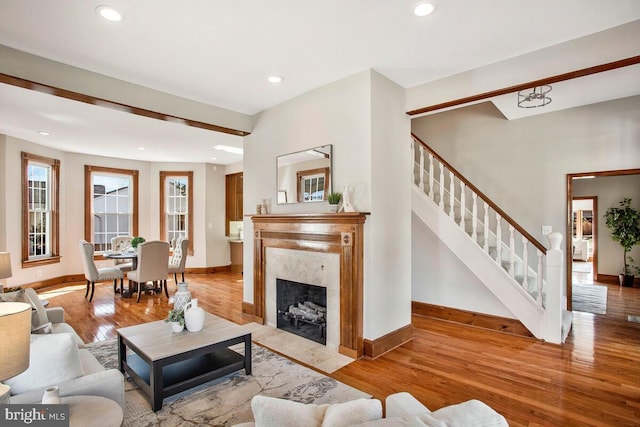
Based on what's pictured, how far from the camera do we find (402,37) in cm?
278

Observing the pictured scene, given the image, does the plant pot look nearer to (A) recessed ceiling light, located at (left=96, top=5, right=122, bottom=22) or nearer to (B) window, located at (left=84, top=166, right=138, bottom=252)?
(A) recessed ceiling light, located at (left=96, top=5, right=122, bottom=22)

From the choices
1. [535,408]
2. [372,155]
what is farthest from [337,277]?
[535,408]

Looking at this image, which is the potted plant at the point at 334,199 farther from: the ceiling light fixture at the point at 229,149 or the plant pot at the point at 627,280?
the plant pot at the point at 627,280

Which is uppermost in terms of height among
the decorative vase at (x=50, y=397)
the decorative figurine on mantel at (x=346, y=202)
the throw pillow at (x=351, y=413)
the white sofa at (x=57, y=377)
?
the decorative figurine on mantel at (x=346, y=202)

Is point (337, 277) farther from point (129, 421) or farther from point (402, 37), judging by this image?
point (402, 37)

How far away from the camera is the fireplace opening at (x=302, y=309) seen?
12.8ft

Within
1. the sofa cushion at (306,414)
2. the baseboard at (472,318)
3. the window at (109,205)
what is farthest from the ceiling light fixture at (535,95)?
the window at (109,205)

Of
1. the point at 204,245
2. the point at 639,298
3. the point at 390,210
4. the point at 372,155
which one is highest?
the point at 372,155

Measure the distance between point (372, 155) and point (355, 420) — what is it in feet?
8.84

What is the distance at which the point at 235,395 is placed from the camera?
2.64 metres

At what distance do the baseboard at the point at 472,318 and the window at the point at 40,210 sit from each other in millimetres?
7163

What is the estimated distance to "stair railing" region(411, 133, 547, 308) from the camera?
406 cm

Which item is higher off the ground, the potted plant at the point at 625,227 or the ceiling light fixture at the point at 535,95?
the ceiling light fixture at the point at 535,95

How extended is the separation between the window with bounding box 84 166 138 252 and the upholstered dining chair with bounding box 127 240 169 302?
102 inches
